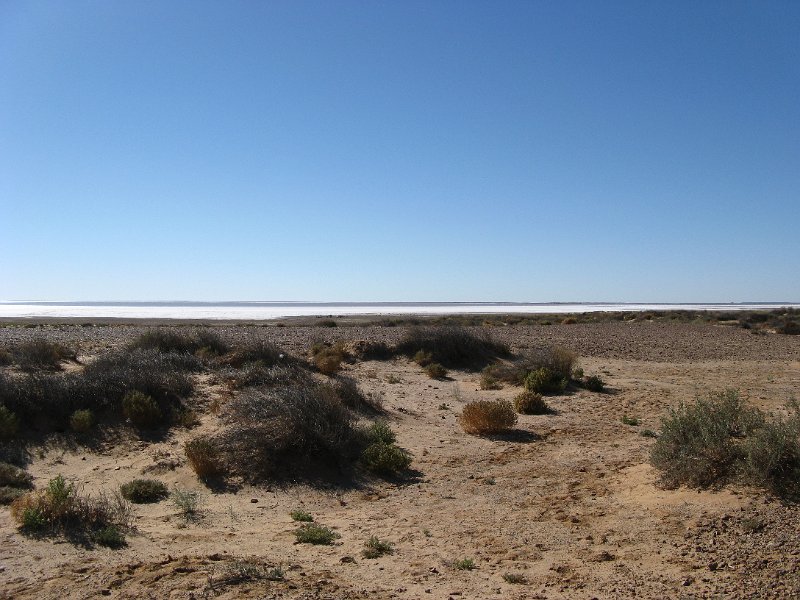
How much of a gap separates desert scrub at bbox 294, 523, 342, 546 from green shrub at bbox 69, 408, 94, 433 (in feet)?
21.0

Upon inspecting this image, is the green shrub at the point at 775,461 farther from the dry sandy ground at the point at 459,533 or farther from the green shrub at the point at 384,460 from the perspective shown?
the green shrub at the point at 384,460

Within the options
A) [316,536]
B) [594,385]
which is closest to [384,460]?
[316,536]

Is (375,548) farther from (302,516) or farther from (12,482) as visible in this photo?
(12,482)

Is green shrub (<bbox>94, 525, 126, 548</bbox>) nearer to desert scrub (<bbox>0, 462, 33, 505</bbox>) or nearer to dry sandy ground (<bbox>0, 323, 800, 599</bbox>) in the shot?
dry sandy ground (<bbox>0, 323, 800, 599</bbox>)

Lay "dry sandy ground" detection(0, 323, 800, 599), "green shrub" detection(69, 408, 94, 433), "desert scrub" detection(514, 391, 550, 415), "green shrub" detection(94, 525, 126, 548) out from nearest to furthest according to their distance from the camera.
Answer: "dry sandy ground" detection(0, 323, 800, 599) → "green shrub" detection(94, 525, 126, 548) → "green shrub" detection(69, 408, 94, 433) → "desert scrub" detection(514, 391, 550, 415)

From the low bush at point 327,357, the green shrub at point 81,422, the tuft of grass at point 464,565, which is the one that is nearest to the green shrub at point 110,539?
the tuft of grass at point 464,565

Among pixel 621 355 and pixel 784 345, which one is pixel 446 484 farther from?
pixel 784 345

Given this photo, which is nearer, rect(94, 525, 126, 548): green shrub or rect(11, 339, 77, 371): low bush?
rect(94, 525, 126, 548): green shrub

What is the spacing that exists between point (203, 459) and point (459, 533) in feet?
14.9

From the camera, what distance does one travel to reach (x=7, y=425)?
11.4 metres

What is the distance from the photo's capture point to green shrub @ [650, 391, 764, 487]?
8.12 meters

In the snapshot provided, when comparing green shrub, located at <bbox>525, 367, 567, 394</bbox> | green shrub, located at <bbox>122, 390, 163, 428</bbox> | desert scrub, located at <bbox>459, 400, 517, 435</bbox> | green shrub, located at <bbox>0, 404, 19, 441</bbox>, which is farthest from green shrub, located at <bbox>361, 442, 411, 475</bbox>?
green shrub, located at <bbox>525, 367, 567, 394</bbox>

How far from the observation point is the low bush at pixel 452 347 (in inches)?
943

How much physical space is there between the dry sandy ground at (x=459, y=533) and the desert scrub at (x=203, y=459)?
0.84ft
